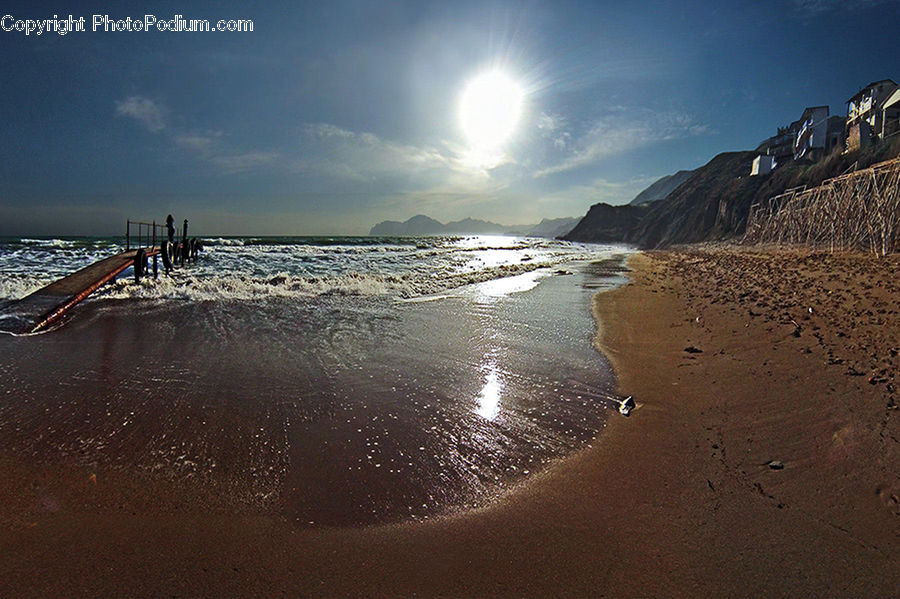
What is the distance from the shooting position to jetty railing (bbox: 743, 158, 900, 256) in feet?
53.4

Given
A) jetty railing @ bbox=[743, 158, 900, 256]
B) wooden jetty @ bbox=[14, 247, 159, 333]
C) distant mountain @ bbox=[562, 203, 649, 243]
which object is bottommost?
wooden jetty @ bbox=[14, 247, 159, 333]

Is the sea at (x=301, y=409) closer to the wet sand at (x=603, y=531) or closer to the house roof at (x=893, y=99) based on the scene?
the wet sand at (x=603, y=531)

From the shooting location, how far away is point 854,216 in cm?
1972

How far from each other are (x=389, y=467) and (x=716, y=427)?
9.60 feet

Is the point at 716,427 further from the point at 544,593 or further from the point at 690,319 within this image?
the point at 690,319

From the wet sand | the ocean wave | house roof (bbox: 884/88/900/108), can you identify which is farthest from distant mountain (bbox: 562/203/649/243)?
the wet sand

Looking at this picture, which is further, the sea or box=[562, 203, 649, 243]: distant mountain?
box=[562, 203, 649, 243]: distant mountain

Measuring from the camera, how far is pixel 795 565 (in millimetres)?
2102

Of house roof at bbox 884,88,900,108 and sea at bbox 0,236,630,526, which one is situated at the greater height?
house roof at bbox 884,88,900,108

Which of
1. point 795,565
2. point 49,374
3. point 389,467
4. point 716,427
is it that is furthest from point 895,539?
point 49,374

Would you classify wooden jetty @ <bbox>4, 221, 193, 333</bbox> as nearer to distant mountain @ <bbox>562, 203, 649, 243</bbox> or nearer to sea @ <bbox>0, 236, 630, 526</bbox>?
sea @ <bbox>0, 236, 630, 526</bbox>

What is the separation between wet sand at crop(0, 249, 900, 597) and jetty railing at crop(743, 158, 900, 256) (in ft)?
59.4

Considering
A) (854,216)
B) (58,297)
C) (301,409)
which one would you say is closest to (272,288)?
(58,297)

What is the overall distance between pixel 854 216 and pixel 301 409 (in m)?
27.2
